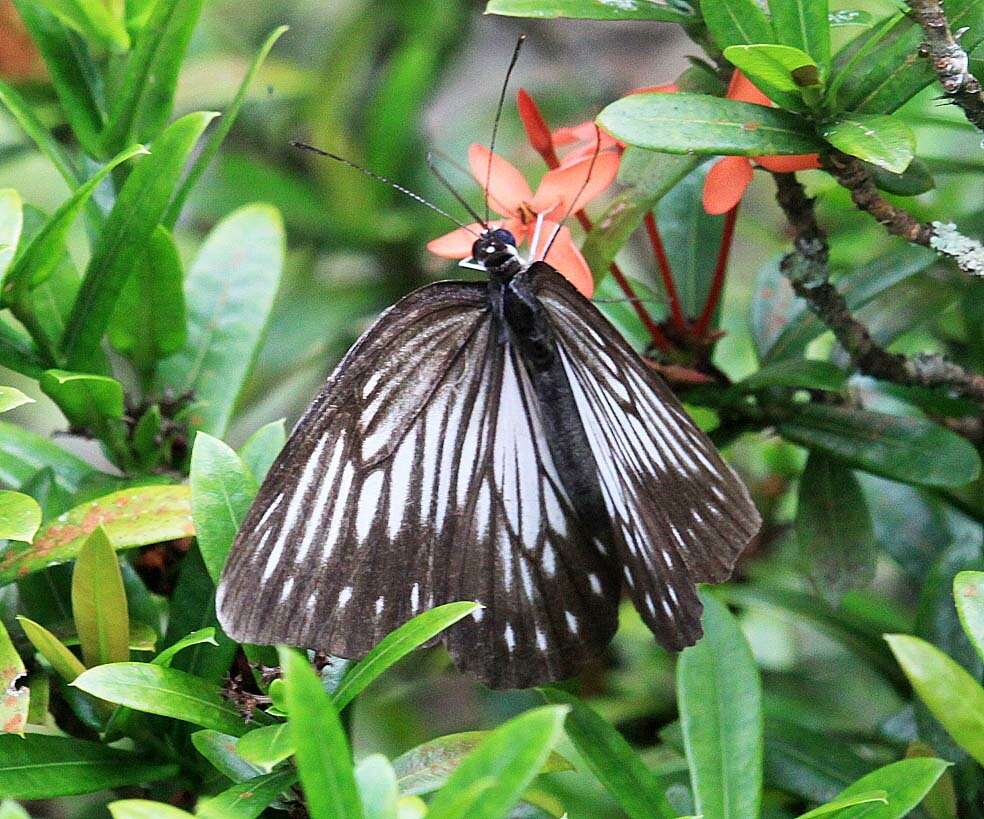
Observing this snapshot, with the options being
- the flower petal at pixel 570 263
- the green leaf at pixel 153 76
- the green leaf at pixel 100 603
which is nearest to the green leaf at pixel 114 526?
the green leaf at pixel 100 603

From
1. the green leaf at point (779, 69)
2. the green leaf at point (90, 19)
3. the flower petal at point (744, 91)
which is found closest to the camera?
the green leaf at point (779, 69)

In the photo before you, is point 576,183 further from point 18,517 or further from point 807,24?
point 18,517

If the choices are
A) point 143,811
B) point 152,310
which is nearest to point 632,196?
point 152,310

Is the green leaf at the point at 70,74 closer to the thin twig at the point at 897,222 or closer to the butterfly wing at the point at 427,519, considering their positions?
the butterfly wing at the point at 427,519

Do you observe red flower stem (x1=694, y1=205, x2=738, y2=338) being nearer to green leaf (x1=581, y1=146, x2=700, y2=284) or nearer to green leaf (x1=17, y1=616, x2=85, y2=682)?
green leaf (x1=581, y1=146, x2=700, y2=284)

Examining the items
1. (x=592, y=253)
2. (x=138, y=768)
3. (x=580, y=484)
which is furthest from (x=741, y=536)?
(x=138, y=768)

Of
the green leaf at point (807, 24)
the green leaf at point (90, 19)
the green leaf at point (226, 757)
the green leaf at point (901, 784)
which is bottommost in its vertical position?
the green leaf at point (901, 784)

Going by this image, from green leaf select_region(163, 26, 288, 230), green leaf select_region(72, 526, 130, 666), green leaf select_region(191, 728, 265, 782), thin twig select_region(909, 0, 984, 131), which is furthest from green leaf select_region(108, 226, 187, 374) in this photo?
thin twig select_region(909, 0, 984, 131)
